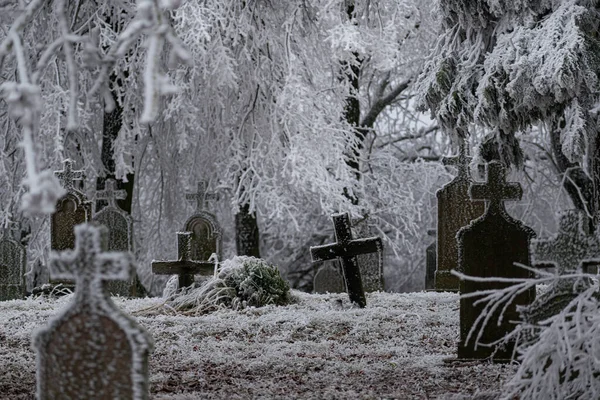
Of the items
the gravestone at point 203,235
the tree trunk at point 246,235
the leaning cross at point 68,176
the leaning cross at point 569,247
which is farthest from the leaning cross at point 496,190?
the tree trunk at point 246,235

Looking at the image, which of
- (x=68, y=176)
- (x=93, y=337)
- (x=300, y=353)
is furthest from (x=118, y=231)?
(x=93, y=337)

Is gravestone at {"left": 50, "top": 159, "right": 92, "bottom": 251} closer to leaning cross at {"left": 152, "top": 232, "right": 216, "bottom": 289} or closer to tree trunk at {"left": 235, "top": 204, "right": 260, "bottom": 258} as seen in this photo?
leaning cross at {"left": 152, "top": 232, "right": 216, "bottom": 289}

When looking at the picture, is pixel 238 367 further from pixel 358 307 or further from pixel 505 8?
pixel 505 8

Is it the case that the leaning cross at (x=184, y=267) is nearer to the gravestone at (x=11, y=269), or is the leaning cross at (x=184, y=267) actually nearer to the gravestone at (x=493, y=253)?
the gravestone at (x=11, y=269)

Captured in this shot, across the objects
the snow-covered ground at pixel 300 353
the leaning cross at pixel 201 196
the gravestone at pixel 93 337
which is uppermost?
the leaning cross at pixel 201 196

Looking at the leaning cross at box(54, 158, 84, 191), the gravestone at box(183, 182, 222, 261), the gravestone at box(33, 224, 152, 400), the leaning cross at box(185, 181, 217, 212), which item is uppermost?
the leaning cross at box(54, 158, 84, 191)

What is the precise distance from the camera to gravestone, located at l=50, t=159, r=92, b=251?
1105 centimetres

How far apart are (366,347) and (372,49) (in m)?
6.09

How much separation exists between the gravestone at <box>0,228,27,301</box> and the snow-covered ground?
1.90 metres

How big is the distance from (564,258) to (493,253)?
0.84 m

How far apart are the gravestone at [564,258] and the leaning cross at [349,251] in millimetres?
4053

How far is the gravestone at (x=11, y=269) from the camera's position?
1173 cm

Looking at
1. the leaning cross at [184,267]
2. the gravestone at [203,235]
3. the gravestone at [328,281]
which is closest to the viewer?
the leaning cross at [184,267]

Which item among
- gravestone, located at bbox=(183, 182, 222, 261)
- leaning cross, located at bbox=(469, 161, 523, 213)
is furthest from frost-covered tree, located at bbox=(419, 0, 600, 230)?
gravestone, located at bbox=(183, 182, 222, 261)
